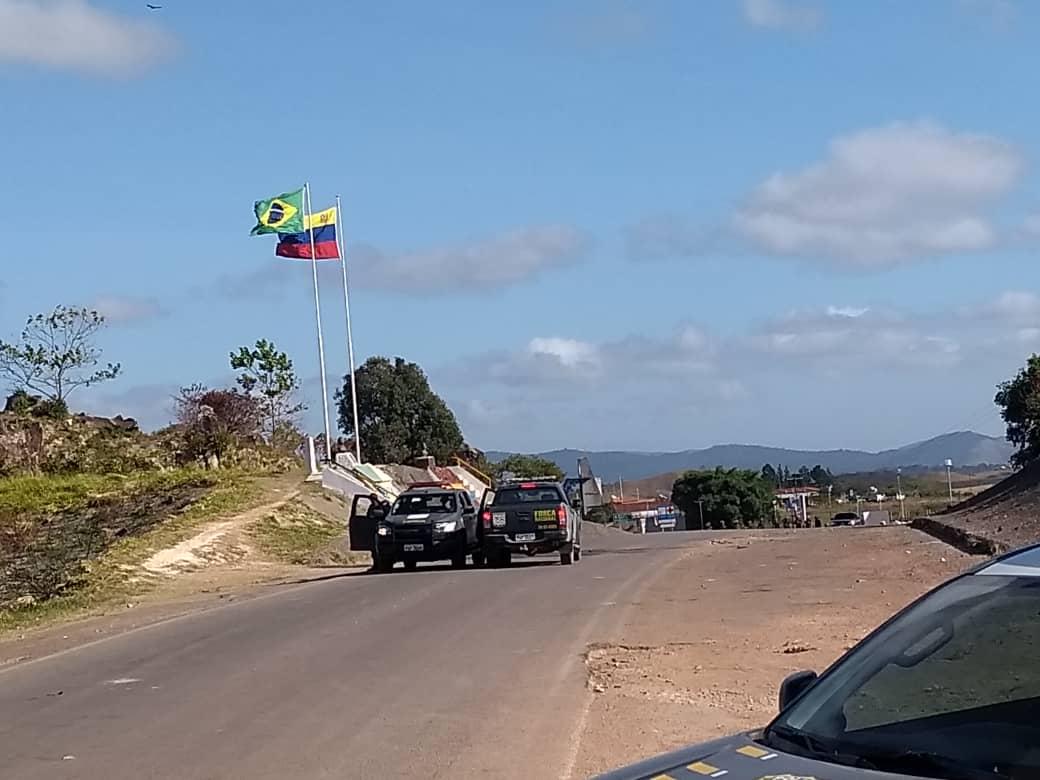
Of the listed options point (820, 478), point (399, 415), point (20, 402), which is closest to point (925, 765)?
point (20, 402)

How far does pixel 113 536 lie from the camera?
3528 cm

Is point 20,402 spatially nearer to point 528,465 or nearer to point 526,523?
point 526,523

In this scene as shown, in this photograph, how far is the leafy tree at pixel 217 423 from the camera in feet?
174

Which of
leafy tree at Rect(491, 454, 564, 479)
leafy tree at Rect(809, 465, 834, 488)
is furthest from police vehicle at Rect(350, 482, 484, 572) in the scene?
leafy tree at Rect(809, 465, 834, 488)

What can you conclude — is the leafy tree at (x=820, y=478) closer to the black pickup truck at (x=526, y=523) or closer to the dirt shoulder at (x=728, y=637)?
the black pickup truck at (x=526, y=523)

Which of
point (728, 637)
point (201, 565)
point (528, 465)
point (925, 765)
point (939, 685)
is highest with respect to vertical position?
point (528, 465)

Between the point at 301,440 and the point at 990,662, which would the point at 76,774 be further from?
the point at 301,440

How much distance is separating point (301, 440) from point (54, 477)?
12931mm

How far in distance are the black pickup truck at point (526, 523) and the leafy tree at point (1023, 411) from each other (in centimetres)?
1941

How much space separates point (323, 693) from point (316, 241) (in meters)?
41.1

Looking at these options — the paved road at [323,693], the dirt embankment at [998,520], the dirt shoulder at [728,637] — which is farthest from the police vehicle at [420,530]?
the dirt embankment at [998,520]

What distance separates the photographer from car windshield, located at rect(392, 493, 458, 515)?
30.7 meters

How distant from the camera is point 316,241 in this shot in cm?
5281

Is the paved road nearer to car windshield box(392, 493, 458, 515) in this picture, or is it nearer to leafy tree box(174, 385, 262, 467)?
car windshield box(392, 493, 458, 515)
